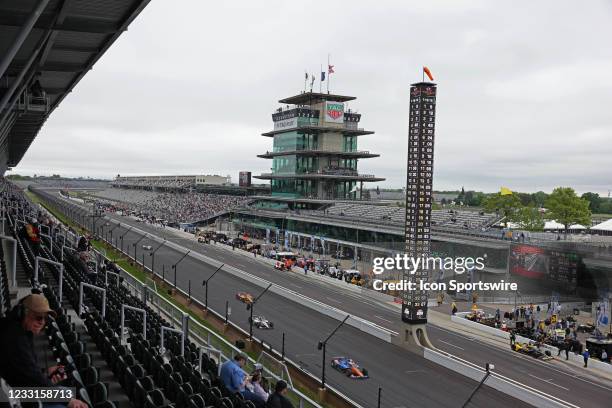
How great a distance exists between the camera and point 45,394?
516 centimetres

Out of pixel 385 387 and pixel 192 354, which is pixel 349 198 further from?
pixel 192 354

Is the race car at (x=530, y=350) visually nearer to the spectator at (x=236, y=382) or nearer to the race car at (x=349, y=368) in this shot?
the race car at (x=349, y=368)

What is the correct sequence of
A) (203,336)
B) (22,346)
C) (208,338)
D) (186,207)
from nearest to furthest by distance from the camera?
(22,346), (208,338), (203,336), (186,207)

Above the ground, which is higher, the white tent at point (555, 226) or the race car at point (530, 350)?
the white tent at point (555, 226)

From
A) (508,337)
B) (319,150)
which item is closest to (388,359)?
(508,337)

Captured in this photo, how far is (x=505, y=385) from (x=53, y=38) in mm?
16084

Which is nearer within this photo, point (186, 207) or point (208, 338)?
point (208, 338)

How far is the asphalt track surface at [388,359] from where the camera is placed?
18.7 metres

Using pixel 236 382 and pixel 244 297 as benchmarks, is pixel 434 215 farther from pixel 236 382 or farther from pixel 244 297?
pixel 236 382

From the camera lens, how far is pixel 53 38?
40.0 feet

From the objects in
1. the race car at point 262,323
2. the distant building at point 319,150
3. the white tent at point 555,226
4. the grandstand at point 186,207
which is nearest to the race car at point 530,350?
the race car at point 262,323

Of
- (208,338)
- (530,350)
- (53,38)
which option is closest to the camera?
(53,38)

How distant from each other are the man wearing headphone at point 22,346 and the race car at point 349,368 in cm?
1605

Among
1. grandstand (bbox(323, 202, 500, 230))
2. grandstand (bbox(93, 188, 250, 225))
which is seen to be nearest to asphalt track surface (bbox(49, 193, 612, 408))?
grandstand (bbox(323, 202, 500, 230))
